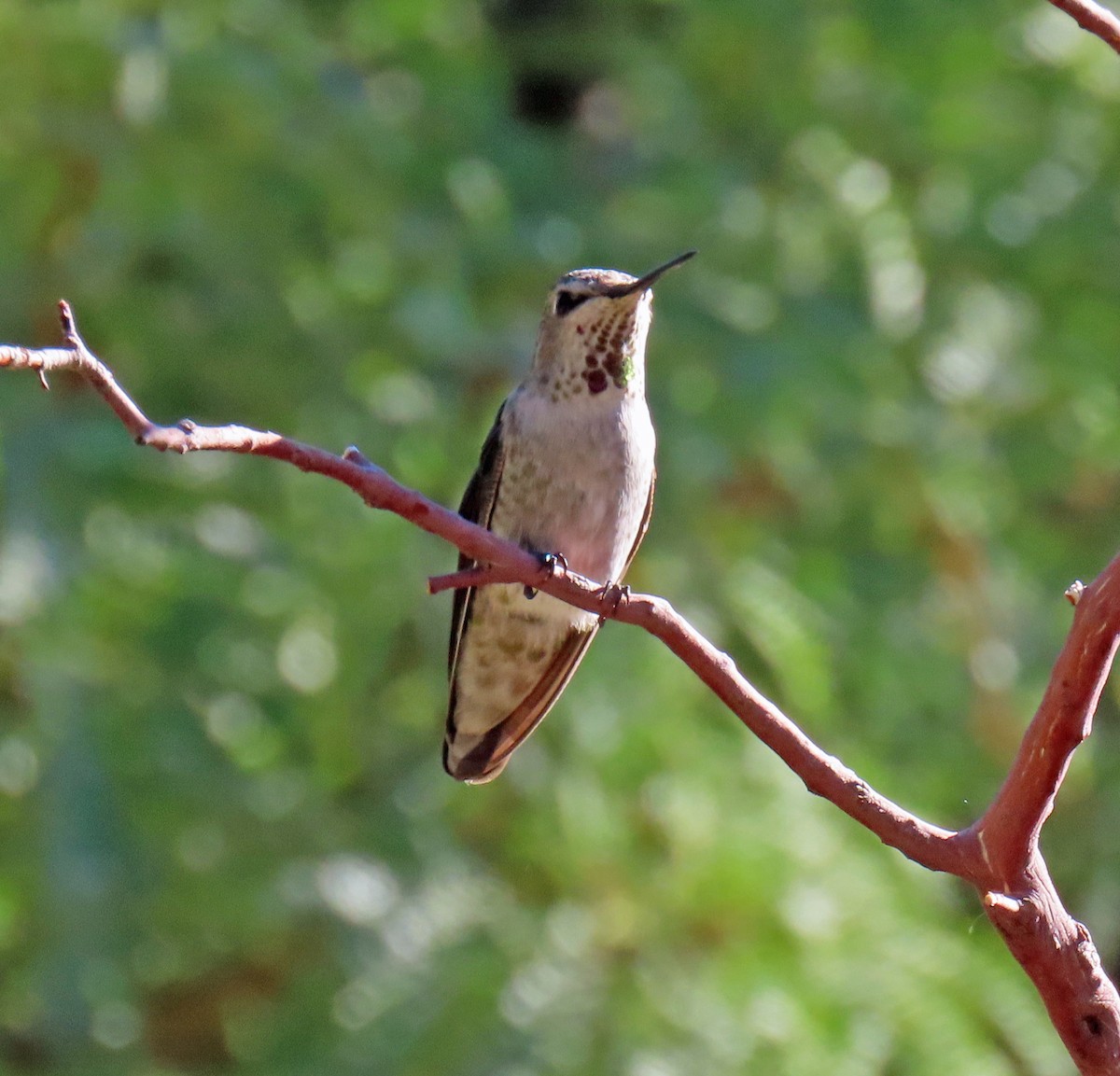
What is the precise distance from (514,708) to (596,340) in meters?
0.90

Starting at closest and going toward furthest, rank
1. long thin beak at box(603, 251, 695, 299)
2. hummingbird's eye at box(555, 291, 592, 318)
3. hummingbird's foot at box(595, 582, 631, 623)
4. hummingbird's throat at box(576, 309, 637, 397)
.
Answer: hummingbird's foot at box(595, 582, 631, 623) → long thin beak at box(603, 251, 695, 299) → hummingbird's throat at box(576, 309, 637, 397) → hummingbird's eye at box(555, 291, 592, 318)

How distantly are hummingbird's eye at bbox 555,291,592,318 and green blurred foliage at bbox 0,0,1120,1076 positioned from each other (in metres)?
0.86

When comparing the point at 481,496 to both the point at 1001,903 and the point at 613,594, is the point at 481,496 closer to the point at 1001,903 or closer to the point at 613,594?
the point at 613,594

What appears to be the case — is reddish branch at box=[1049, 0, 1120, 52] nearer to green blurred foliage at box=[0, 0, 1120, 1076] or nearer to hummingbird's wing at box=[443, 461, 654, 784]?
hummingbird's wing at box=[443, 461, 654, 784]

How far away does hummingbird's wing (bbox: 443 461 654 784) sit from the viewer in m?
3.76

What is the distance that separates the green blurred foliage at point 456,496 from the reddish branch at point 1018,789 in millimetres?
2205

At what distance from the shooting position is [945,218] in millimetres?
5652

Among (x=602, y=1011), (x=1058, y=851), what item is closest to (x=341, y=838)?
(x=602, y=1011)

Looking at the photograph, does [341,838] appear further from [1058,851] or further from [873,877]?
[1058,851]

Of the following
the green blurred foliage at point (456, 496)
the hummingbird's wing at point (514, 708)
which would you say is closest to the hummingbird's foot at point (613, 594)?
the hummingbird's wing at point (514, 708)

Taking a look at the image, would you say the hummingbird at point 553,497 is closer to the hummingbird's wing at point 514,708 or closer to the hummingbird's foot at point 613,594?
the hummingbird's wing at point 514,708

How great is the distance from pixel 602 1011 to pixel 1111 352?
2778 millimetres

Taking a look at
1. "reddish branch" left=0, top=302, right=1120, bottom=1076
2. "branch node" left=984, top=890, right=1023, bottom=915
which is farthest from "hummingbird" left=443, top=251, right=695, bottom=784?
"branch node" left=984, top=890, right=1023, bottom=915

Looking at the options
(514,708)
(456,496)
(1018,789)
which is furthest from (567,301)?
(1018,789)
